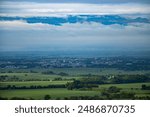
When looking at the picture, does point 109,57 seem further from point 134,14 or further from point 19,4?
point 19,4

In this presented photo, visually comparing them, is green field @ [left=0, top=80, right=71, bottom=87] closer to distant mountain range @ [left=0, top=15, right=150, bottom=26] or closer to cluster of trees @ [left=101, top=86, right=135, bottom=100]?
cluster of trees @ [left=101, top=86, right=135, bottom=100]

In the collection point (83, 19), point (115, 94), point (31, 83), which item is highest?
point (83, 19)

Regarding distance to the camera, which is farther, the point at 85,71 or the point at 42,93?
the point at 85,71

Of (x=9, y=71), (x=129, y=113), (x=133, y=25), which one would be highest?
(x=133, y=25)

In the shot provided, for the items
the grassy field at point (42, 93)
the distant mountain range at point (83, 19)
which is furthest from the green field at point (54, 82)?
the distant mountain range at point (83, 19)

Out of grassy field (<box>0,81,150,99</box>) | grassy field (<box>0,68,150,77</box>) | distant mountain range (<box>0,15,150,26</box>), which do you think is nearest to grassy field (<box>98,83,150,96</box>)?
grassy field (<box>0,81,150,99</box>)

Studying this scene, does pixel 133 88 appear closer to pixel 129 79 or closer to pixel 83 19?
pixel 129 79

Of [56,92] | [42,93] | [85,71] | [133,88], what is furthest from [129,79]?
[42,93]

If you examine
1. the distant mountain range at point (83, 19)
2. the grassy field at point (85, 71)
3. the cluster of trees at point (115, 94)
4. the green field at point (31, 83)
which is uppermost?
the distant mountain range at point (83, 19)

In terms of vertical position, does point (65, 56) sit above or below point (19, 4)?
below

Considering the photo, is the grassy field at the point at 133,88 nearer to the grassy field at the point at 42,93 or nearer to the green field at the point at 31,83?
the grassy field at the point at 42,93

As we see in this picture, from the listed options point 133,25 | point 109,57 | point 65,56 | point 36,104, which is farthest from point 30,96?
point 133,25
